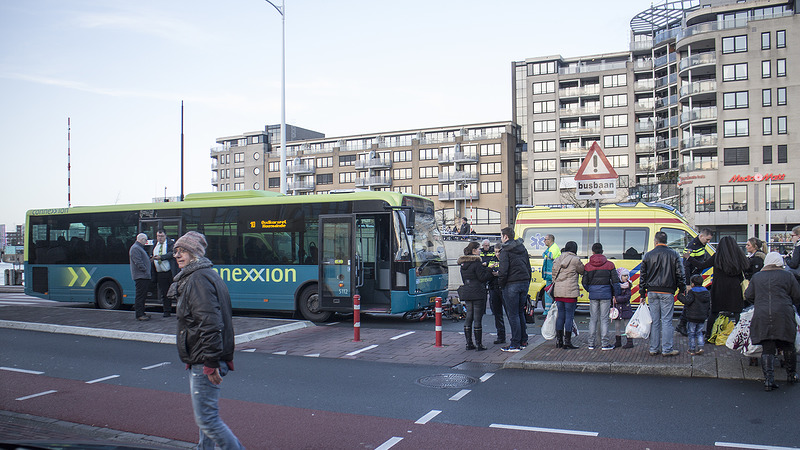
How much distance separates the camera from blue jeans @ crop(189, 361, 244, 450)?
14.2 feet

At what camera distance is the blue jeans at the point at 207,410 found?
4316mm

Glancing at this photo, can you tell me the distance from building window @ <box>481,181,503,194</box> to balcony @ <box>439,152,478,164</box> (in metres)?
3.76

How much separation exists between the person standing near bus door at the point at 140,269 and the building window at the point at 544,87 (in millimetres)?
72166

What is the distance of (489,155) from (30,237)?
73417mm

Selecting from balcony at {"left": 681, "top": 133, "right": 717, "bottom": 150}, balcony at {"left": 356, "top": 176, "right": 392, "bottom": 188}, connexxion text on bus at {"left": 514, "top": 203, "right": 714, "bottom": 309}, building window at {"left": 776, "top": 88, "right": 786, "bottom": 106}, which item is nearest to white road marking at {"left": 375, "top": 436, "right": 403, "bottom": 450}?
connexxion text on bus at {"left": 514, "top": 203, "right": 714, "bottom": 309}

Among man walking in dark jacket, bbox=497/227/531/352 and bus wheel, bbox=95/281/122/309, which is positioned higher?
man walking in dark jacket, bbox=497/227/531/352

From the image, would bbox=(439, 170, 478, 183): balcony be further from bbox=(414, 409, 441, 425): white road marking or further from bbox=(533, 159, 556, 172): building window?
bbox=(414, 409, 441, 425): white road marking

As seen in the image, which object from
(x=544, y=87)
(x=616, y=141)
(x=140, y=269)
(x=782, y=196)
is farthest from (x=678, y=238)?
(x=544, y=87)

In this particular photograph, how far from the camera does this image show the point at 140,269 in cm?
1284

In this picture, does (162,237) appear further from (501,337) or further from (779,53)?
(779,53)

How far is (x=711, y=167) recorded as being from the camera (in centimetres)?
5759

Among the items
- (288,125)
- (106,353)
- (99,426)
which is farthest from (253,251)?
(288,125)

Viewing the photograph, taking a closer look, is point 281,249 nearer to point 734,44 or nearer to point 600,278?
point 600,278

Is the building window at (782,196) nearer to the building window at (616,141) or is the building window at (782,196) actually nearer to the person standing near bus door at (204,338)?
the building window at (616,141)
